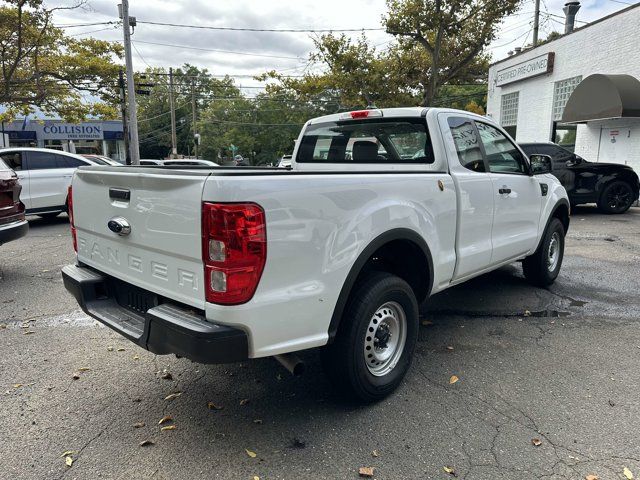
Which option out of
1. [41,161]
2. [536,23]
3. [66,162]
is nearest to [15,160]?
[41,161]

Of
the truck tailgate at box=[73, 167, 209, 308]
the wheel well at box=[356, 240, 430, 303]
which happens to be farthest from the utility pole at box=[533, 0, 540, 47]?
the truck tailgate at box=[73, 167, 209, 308]

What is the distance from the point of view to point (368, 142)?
4.18m

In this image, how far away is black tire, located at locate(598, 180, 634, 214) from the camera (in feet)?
37.8

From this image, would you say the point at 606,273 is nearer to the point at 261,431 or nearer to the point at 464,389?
the point at 464,389

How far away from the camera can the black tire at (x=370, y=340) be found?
2.77 metres

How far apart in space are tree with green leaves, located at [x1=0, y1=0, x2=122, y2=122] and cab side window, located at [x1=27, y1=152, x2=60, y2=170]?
656 cm

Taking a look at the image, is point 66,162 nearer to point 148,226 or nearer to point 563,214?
point 148,226

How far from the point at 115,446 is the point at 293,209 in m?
1.69

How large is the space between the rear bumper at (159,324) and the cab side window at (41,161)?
337 inches

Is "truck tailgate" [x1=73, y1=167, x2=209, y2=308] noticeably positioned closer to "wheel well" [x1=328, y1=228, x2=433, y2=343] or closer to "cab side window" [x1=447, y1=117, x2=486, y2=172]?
"wheel well" [x1=328, y1=228, x2=433, y2=343]

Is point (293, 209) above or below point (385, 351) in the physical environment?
above

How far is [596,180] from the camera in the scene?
11.3 meters

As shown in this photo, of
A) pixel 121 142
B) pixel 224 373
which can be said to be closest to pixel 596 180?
pixel 224 373

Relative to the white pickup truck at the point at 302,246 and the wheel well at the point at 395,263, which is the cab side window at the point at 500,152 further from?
the wheel well at the point at 395,263
